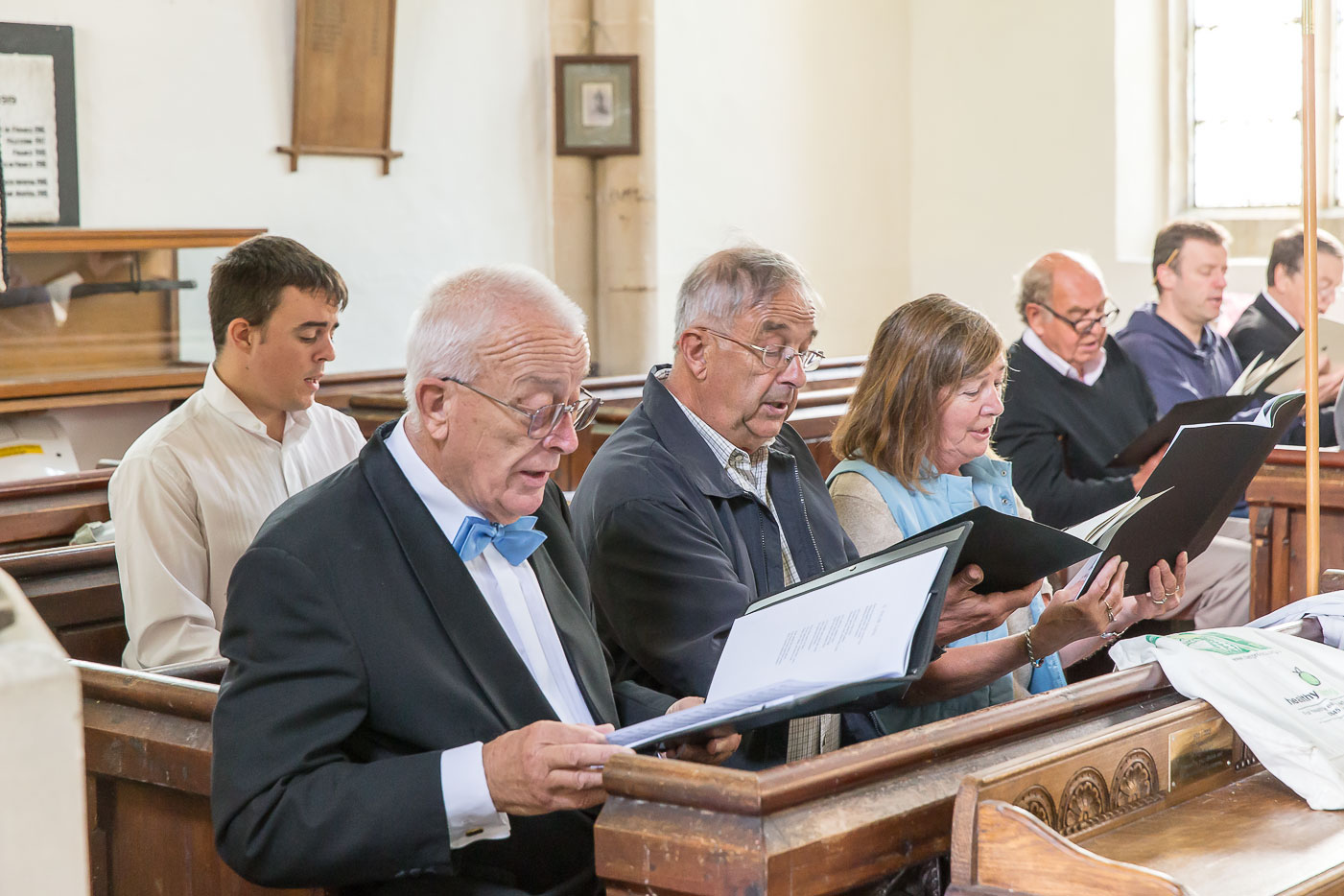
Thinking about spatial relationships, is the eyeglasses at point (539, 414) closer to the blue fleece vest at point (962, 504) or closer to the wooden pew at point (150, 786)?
the wooden pew at point (150, 786)

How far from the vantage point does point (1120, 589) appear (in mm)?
2297

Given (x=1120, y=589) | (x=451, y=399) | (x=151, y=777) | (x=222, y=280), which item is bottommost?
(x=151, y=777)

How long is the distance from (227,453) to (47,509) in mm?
794

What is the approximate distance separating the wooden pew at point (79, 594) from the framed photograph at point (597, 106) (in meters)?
4.79

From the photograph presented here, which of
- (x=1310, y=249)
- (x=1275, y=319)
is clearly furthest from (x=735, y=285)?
(x=1275, y=319)

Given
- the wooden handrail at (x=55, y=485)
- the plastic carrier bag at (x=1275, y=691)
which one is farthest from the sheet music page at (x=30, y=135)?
the plastic carrier bag at (x=1275, y=691)

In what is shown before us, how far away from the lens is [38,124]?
5.43 metres

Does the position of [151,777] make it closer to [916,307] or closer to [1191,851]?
[1191,851]

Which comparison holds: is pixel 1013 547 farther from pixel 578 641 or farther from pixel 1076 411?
pixel 1076 411

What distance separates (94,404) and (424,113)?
2.14 metres

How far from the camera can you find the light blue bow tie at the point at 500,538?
1.80 meters

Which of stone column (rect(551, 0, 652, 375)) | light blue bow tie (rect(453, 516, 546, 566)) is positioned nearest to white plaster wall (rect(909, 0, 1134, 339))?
stone column (rect(551, 0, 652, 375))

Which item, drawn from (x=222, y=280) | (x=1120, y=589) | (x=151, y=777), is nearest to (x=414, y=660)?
(x=151, y=777)

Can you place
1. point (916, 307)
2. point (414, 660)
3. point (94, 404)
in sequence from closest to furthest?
1. point (414, 660)
2. point (916, 307)
3. point (94, 404)
